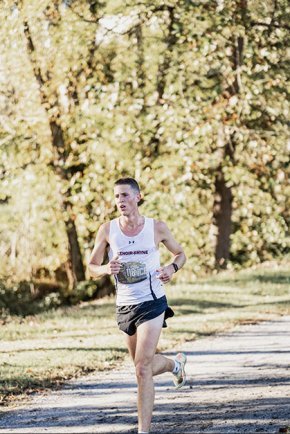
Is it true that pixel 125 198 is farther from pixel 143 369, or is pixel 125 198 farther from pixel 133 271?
pixel 143 369

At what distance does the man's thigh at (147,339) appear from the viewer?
721 centimetres

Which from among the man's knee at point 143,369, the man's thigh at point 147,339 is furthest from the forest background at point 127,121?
the man's knee at point 143,369

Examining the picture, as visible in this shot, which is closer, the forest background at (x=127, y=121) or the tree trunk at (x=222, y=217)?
the forest background at (x=127, y=121)

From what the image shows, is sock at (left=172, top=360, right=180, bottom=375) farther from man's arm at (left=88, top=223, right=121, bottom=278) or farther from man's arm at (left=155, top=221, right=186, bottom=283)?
man's arm at (left=88, top=223, right=121, bottom=278)

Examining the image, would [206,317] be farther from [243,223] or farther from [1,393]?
[243,223]

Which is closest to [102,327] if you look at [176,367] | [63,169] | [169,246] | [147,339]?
[176,367]

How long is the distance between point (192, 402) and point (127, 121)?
11.5 m

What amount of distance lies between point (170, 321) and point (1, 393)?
20.2 feet

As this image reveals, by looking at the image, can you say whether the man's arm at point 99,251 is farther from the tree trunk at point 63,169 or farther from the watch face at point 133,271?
the tree trunk at point 63,169

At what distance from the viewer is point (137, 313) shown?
7.38 meters

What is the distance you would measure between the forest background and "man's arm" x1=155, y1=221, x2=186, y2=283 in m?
10.1

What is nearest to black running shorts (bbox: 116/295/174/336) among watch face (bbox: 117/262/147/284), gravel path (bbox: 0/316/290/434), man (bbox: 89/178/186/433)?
man (bbox: 89/178/186/433)

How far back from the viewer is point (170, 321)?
1559cm

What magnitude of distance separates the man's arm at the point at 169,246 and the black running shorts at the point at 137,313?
0.20m
